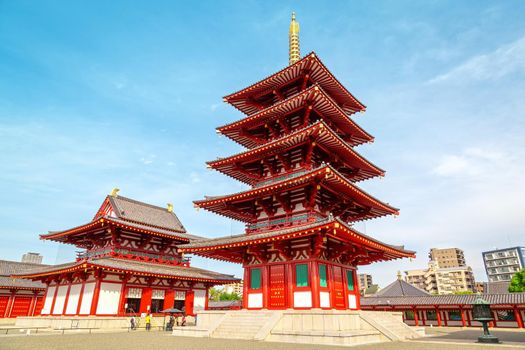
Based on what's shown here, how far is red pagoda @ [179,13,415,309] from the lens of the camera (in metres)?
19.9

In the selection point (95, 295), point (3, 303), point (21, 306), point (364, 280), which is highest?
point (364, 280)

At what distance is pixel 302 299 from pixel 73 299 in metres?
23.0

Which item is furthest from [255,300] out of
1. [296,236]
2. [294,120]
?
[294,120]

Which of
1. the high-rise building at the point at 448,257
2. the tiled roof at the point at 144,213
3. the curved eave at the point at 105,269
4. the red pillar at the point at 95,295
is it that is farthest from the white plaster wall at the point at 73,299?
the high-rise building at the point at 448,257

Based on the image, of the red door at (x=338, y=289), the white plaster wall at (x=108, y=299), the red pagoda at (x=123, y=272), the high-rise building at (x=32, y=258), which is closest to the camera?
the red door at (x=338, y=289)

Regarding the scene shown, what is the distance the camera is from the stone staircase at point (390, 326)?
18.2 metres

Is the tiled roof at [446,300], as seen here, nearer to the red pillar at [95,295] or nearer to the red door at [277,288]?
the red door at [277,288]

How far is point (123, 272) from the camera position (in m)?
28.9

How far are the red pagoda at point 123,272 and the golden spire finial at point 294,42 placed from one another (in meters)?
21.2

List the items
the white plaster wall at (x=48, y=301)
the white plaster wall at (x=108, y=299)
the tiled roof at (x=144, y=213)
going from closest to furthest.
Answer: the white plaster wall at (x=108, y=299)
the white plaster wall at (x=48, y=301)
the tiled roof at (x=144, y=213)

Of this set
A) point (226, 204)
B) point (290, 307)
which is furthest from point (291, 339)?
point (226, 204)

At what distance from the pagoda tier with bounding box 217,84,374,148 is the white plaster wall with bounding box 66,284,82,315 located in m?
20.0

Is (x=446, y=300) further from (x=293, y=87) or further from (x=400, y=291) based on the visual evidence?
(x=293, y=87)

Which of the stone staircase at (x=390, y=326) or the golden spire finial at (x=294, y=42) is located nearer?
the stone staircase at (x=390, y=326)
